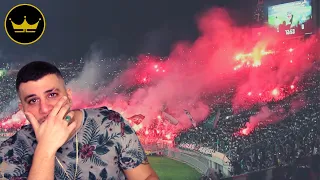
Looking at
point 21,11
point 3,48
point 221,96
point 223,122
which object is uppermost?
point 21,11

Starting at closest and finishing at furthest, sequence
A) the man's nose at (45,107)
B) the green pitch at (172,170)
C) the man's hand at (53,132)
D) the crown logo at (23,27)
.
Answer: the man's hand at (53,132) < the man's nose at (45,107) < the crown logo at (23,27) < the green pitch at (172,170)

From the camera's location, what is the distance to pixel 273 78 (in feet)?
11.0

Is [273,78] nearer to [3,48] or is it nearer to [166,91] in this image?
[166,91]

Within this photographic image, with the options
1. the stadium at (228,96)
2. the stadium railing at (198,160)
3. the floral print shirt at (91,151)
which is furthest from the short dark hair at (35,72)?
the stadium railing at (198,160)

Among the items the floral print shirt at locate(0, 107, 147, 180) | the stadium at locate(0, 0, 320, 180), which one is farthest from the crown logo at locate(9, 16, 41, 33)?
the floral print shirt at locate(0, 107, 147, 180)

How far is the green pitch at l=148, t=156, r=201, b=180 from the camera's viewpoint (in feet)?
10.6

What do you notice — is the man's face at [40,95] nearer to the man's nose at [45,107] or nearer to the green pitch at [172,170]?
the man's nose at [45,107]

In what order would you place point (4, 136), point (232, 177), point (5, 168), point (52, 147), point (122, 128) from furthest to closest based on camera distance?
point (232, 177), point (4, 136), point (122, 128), point (5, 168), point (52, 147)

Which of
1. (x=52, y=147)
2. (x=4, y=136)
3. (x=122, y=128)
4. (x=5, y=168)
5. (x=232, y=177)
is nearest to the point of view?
(x=52, y=147)

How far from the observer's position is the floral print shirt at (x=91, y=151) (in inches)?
54.0

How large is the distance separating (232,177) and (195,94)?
0.78 metres

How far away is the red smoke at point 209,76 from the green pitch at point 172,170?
23 centimetres

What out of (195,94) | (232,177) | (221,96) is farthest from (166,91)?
(232,177)

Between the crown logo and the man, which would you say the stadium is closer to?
the crown logo
